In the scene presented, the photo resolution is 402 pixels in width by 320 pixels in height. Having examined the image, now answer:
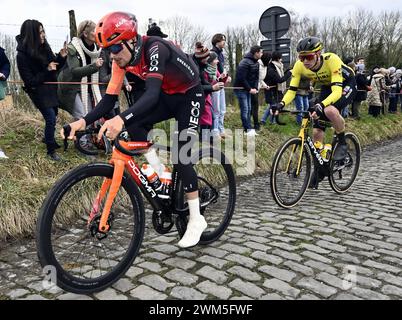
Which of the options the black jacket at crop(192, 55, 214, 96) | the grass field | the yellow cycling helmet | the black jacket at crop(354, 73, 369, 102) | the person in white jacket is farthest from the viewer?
the black jacket at crop(354, 73, 369, 102)

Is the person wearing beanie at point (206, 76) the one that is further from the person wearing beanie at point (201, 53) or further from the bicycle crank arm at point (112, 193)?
the bicycle crank arm at point (112, 193)

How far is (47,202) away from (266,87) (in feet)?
27.5

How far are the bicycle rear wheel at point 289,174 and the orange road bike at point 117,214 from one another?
1.07 meters

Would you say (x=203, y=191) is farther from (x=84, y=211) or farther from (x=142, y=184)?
(x=84, y=211)

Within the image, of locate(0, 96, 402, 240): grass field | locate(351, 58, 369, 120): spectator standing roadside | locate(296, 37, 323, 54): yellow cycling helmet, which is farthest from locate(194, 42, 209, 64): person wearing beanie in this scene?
locate(351, 58, 369, 120): spectator standing roadside

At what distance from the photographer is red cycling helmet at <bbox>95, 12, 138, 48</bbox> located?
311 cm

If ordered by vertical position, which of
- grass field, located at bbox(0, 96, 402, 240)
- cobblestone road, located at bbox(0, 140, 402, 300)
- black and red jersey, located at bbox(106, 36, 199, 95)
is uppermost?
black and red jersey, located at bbox(106, 36, 199, 95)

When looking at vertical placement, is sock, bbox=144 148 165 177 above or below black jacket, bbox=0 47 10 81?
below

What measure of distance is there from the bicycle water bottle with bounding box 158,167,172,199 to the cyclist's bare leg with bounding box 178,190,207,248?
0.67ft

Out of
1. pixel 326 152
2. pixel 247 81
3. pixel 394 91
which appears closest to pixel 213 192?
pixel 326 152

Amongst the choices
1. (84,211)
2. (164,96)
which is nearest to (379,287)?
(164,96)

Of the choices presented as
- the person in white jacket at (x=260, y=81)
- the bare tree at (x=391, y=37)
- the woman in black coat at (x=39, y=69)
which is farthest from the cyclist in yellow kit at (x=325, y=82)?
the bare tree at (x=391, y=37)

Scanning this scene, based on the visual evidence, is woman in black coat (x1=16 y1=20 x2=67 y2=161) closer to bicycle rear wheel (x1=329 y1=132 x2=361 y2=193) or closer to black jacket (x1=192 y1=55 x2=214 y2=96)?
black jacket (x1=192 y1=55 x2=214 y2=96)
